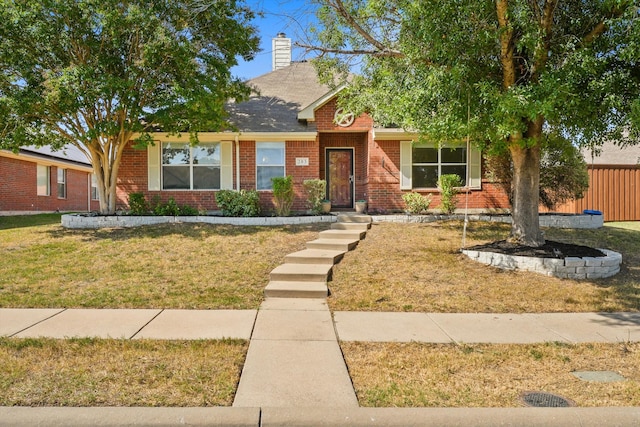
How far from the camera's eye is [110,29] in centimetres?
979

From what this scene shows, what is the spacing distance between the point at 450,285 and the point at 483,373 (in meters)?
3.20

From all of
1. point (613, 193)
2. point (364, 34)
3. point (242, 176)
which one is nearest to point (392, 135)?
point (242, 176)

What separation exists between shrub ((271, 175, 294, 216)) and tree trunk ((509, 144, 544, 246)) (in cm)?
618

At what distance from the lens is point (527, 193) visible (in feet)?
27.6

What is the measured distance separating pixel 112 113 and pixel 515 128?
1073 centimetres

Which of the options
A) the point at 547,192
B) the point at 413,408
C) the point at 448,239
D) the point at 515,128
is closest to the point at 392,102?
the point at 515,128

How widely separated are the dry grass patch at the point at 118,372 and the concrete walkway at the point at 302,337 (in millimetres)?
135

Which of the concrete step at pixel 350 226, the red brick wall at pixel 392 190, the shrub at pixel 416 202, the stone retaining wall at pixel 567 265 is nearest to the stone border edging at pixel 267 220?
the shrub at pixel 416 202

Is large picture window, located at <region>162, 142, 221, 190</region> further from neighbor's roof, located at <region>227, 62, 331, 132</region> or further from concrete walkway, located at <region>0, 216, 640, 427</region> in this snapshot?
concrete walkway, located at <region>0, 216, 640, 427</region>

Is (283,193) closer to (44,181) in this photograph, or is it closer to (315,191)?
(315,191)

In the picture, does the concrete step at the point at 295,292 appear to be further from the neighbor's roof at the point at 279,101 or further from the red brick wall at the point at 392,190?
the neighbor's roof at the point at 279,101

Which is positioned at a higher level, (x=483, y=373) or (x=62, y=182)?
(x=62, y=182)

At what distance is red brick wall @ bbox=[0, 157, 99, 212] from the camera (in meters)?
19.0

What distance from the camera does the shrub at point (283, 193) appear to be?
12.0m
